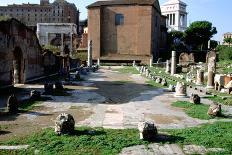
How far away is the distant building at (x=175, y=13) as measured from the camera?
116000 millimetres

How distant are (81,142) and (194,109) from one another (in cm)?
627

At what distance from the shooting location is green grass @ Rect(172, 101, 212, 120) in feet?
40.6

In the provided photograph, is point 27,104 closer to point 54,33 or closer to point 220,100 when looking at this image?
point 220,100

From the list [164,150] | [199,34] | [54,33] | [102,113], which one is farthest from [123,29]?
[164,150]

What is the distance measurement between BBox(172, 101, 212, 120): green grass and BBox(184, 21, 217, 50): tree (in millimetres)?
69380

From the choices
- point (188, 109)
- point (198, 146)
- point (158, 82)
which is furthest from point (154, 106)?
point (158, 82)

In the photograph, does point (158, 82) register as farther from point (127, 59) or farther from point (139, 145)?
point (127, 59)

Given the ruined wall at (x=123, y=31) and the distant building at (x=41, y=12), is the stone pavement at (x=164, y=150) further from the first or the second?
the distant building at (x=41, y=12)

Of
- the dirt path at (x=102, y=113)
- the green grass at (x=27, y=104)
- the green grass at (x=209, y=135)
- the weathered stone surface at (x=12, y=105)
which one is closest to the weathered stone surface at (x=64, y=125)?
the dirt path at (x=102, y=113)

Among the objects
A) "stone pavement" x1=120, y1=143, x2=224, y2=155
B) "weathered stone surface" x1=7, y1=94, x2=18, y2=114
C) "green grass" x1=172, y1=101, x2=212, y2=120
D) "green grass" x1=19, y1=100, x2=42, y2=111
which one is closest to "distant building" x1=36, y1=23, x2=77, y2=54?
"green grass" x1=19, y1=100, x2=42, y2=111

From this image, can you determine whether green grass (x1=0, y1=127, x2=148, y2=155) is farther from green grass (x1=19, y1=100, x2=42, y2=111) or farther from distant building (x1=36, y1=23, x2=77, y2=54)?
distant building (x1=36, y1=23, x2=77, y2=54)

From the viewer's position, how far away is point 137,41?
198 ft

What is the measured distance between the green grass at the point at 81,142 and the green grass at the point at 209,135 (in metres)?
1.16

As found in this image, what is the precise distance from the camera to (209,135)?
31.4 ft
